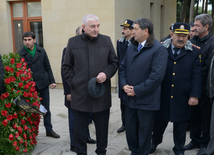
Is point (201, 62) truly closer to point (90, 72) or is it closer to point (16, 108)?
point (90, 72)

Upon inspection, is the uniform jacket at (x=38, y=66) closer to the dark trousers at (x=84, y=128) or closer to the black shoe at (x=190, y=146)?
the dark trousers at (x=84, y=128)

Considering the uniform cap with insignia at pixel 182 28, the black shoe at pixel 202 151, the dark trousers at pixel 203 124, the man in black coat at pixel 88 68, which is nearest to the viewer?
the man in black coat at pixel 88 68

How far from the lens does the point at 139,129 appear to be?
354 cm

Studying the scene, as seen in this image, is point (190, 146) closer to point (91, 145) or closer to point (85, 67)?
point (91, 145)

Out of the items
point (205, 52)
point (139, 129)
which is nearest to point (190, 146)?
point (139, 129)

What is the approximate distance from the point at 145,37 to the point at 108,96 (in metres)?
0.95

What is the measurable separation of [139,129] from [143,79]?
696 mm

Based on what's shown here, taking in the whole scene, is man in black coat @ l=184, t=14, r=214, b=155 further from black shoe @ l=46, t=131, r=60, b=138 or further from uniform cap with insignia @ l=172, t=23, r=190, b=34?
black shoe @ l=46, t=131, r=60, b=138

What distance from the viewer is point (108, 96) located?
3.63 meters

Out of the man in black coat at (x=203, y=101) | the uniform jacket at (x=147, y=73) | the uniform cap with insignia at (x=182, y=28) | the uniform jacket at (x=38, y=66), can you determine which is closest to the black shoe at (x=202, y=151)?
the man in black coat at (x=203, y=101)

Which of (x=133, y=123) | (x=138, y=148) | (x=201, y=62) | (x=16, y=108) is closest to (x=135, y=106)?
(x=133, y=123)

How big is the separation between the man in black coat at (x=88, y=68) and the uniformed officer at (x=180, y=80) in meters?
0.82

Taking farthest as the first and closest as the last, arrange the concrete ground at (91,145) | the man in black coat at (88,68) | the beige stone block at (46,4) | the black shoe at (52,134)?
the beige stone block at (46,4)
the black shoe at (52,134)
the concrete ground at (91,145)
the man in black coat at (88,68)

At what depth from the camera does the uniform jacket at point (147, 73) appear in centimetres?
332
